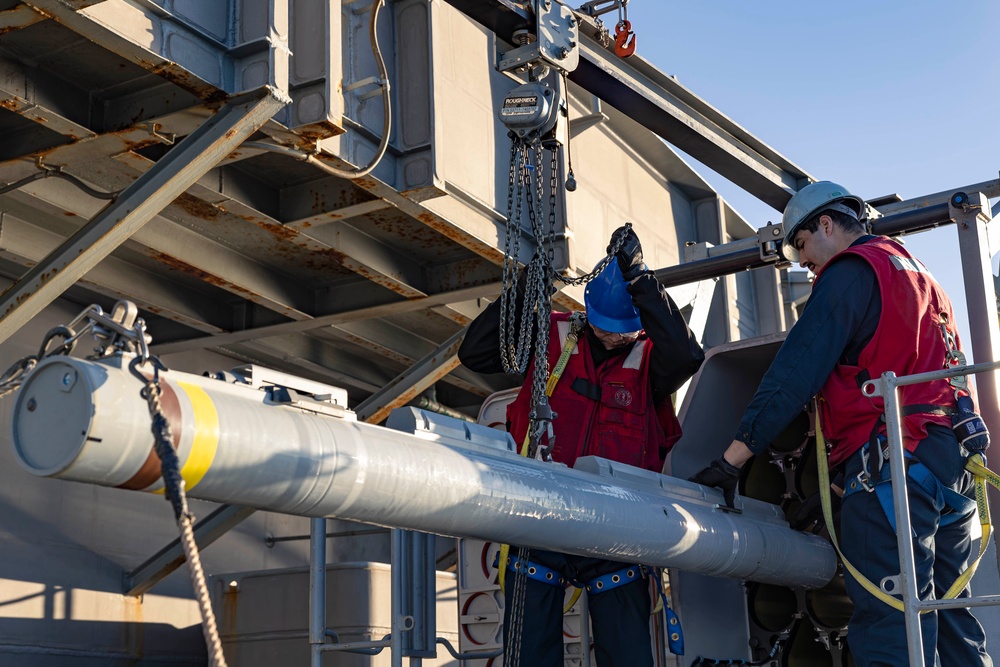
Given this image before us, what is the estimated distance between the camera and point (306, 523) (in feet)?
33.3

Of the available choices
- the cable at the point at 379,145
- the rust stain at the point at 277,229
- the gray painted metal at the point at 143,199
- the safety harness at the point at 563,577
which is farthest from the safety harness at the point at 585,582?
the rust stain at the point at 277,229

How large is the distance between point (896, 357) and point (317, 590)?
8.55ft

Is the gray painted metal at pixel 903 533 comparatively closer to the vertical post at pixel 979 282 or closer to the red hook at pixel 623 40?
the vertical post at pixel 979 282

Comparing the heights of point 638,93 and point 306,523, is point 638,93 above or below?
above

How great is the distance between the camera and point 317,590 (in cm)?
509

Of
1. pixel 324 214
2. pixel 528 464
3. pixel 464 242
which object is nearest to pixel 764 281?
pixel 464 242

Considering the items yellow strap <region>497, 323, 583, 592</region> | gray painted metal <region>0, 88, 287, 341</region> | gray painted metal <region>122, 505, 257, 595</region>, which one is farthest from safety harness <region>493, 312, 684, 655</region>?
gray painted metal <region>122, 505, 257, 595</region>

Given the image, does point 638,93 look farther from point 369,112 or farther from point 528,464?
point 528,464

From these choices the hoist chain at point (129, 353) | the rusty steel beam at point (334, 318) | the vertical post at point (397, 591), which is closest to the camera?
the hoist chain at point (129, 353)

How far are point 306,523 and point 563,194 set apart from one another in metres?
3.78

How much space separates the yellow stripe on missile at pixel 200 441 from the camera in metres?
2.67

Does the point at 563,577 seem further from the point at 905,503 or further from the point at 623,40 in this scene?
the point at 623,40

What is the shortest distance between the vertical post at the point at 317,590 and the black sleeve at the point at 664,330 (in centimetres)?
164

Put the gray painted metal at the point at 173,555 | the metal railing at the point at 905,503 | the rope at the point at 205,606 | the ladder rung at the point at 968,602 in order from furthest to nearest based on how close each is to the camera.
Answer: the gray painted metal at the point at 173,555 < the metal railing at the point at 905,503 < the ladder rung at the point at 968,602 < the rope at the point at 205,606
